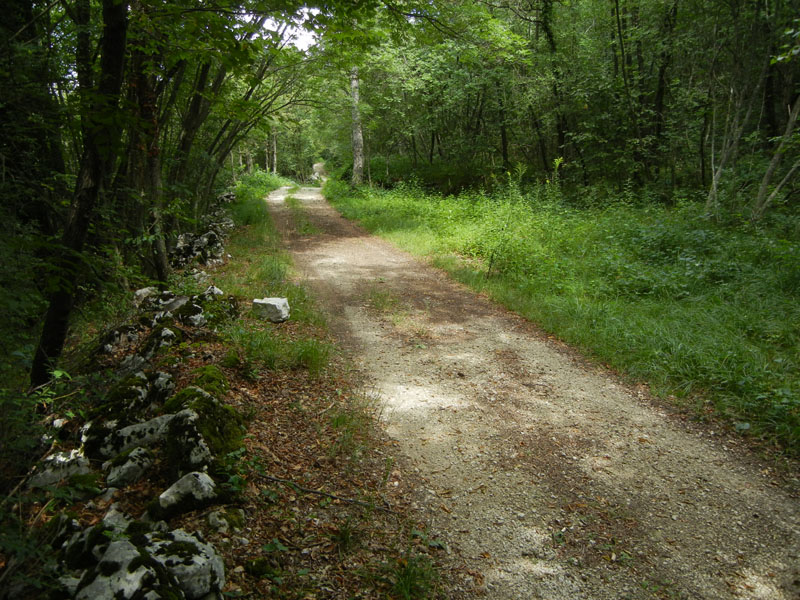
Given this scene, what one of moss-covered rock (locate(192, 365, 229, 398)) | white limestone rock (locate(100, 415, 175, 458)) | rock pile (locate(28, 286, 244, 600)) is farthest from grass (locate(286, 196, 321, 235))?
white limestone rock (locate(100, 415, 175, 458))

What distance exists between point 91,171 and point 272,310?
330cm

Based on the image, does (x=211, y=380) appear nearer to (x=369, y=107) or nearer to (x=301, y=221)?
(x=301, y=221)

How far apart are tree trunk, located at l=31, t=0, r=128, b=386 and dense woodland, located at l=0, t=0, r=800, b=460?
0.04ft

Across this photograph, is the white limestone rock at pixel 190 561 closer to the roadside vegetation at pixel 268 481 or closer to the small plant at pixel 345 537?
the roadside vegetation at pixel 268 481

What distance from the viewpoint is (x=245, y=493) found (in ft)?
9.23

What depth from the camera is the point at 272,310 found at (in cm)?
604

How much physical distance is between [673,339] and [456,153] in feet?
53.0

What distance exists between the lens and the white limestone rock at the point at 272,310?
19.7 feet

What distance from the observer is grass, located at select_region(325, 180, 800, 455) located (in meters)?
4.35

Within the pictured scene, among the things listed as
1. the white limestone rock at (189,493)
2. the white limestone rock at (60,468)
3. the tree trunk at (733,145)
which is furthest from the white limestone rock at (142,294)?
the tree trunk at (733,145)

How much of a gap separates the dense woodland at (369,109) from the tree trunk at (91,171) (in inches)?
0.5

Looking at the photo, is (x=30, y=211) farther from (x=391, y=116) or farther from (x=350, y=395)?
(x=391, y=116)

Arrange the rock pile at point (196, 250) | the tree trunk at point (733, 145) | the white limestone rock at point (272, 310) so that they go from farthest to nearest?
the tree trunk at point (733, 145), the rock pile at point (196, 250), the white limestone rock at point (272, 310)

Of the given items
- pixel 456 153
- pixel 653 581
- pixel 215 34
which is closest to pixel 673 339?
pixel 653 581
